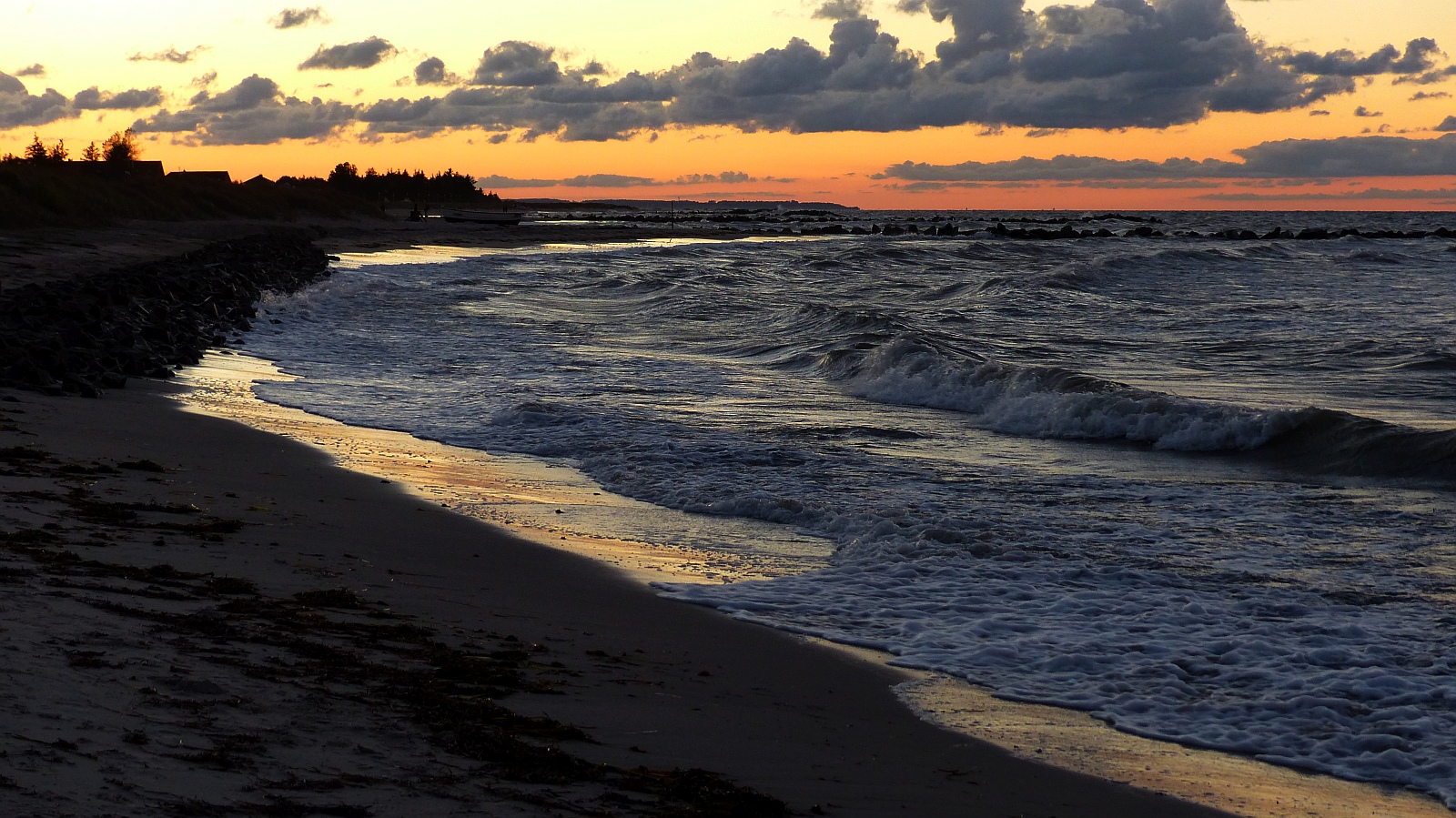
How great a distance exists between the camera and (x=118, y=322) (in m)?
14.4

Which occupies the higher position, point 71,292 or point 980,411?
point 71,292

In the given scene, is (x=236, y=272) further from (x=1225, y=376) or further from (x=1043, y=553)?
(x=1043, y=553)

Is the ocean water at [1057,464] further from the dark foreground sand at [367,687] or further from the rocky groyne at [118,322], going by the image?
the rocky groyne at [118,322]

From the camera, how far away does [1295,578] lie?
6527 millimetres

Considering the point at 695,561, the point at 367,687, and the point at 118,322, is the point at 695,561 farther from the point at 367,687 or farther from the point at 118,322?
the point at 118,322

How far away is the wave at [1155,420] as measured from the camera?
33.2 ft

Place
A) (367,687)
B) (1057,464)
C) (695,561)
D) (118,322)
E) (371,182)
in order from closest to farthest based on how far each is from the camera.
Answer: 1. (367,687)
2. (695,561)
3. (1057,464)
4. (118,322)
5. (371,182)

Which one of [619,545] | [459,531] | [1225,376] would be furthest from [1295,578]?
[1225,376]

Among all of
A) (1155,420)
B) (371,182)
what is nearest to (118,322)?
(1155,420)

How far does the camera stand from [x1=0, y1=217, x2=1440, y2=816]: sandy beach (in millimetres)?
3131

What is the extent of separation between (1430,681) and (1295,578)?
5.24ft

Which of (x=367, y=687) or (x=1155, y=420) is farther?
(x=1155, y=420)

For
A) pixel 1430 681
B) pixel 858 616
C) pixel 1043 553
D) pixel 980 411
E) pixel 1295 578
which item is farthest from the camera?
pixel 980 411

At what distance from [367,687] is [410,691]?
0.47 feet
